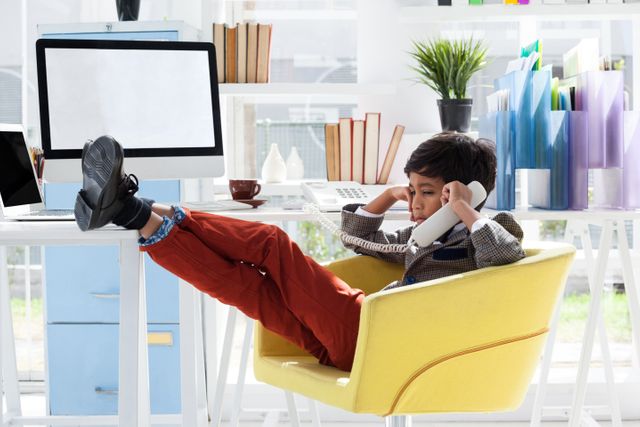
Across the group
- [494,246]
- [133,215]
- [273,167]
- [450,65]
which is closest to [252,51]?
[273,167]

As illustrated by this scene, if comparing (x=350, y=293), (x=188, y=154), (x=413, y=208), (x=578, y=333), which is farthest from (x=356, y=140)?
(x=578, y=333)

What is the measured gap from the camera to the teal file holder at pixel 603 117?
2.40 m

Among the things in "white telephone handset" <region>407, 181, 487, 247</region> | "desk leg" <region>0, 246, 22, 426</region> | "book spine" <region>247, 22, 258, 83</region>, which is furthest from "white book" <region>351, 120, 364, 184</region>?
"desk leg" <region>0, 246, 22, 426</region>

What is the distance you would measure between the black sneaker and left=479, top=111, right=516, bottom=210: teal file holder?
45.3 inches

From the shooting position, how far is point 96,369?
2.79 metres

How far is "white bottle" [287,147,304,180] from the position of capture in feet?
10.2

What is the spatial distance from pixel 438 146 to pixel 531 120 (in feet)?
1.54

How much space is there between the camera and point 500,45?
321cm

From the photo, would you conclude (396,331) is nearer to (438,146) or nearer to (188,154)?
(438,146)

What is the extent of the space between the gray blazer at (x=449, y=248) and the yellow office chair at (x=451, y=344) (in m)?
0.07

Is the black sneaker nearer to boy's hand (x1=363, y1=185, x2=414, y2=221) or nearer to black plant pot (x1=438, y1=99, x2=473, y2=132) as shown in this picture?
boy's hand (x1=363, y1=185, x2=414, y2=221)

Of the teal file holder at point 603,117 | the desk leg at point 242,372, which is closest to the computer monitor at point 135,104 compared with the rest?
the desk leg at point 242,372

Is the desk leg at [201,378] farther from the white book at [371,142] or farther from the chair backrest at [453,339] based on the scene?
the chair backrest at [453,339]

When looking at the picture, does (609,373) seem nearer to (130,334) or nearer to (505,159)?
(505,159)
